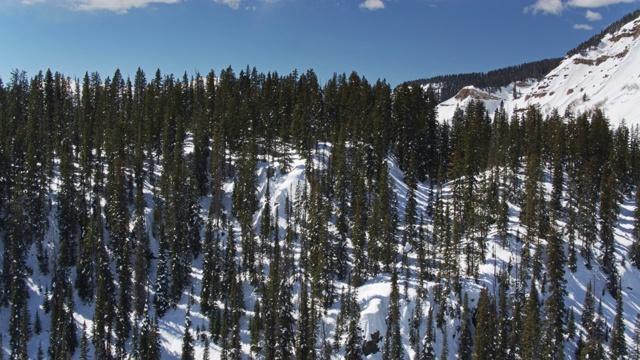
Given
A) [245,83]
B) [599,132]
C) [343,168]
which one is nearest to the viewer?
[343,168]

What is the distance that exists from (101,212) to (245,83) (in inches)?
2121

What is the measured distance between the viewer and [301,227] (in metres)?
80.2

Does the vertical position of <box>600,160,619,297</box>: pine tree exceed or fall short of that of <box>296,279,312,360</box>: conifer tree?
it exceeds it

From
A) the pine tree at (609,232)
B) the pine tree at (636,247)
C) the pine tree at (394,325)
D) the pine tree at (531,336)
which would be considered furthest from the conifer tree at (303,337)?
the pine tree at (636,247)

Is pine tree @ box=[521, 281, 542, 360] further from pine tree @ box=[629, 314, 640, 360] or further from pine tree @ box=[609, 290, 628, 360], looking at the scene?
pine tree @ box=[629, 314, 640, 360]

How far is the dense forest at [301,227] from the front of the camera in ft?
208

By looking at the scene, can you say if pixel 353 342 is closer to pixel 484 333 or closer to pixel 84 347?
pixel 484 333

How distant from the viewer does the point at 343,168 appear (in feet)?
269

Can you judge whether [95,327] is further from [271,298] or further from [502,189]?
[502,189]

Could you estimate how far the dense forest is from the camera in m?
63.3

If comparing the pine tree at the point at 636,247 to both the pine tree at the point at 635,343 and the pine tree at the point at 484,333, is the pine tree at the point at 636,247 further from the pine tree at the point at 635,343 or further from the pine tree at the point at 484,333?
the pine tree at the point at 484,333

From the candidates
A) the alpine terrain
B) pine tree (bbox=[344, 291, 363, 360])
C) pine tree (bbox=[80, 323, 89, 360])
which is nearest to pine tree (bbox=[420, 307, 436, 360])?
the alpine terrain

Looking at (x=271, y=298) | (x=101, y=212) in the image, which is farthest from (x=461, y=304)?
(x=101, y=212)

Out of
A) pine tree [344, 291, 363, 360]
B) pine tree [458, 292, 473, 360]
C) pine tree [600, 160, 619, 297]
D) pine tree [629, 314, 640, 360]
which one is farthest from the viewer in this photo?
pine tree [600, 160, 619, 297]
